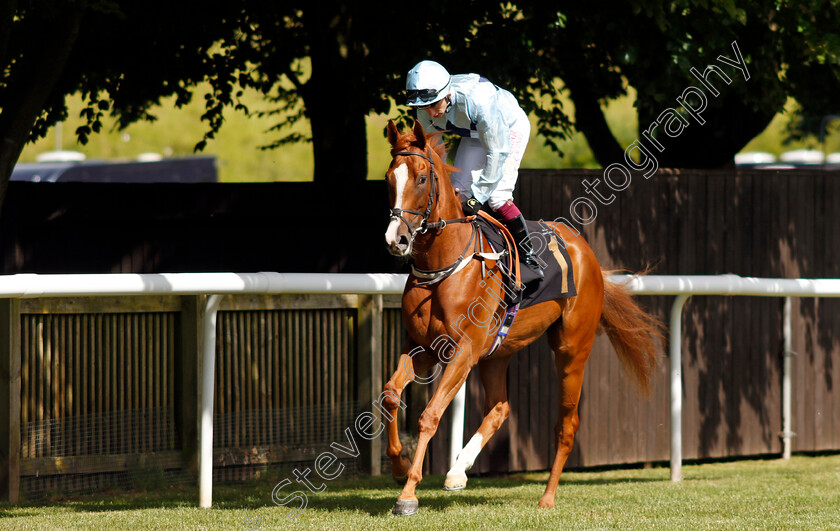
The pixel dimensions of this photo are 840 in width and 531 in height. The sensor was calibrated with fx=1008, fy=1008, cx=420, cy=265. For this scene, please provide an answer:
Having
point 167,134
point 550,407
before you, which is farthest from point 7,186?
point 167,134

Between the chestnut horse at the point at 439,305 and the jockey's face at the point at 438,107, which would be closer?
the chestnut horse at the point at 439,305

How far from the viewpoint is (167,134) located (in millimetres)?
35094

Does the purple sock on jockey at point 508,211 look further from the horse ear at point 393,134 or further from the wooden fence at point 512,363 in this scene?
the wooden fence at point 512,363

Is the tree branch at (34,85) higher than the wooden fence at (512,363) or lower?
higher

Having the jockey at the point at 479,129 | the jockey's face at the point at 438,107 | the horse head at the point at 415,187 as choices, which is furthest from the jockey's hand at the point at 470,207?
the jockey's face at the point at 438,107

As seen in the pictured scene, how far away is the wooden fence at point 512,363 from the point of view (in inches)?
245

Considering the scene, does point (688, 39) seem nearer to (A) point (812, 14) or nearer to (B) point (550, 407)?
(A) point (812, 14)

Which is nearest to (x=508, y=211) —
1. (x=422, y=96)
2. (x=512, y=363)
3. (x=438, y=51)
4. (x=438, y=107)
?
(x=438, y=107)

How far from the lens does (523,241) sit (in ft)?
18.1

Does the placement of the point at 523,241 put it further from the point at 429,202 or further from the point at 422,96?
the point at 422,96

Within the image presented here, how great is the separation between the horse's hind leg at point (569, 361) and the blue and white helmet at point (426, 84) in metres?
1.64

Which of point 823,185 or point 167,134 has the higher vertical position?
point 167,134

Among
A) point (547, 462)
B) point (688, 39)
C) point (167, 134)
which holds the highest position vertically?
point (167, 134)

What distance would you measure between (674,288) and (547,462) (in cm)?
170
